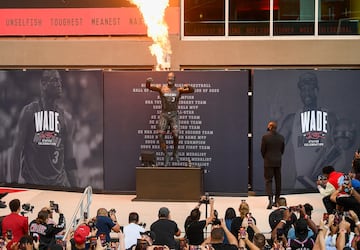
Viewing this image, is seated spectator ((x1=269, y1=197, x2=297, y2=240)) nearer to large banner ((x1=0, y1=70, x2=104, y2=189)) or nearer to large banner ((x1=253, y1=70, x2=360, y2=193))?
→ large banner ((x1=253, y1=70, x2=360, y2=193))

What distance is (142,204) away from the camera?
16484 millimetres

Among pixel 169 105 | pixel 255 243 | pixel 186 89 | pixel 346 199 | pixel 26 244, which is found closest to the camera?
pixel 26 244

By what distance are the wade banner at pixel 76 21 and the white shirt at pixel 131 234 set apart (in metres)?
12.1

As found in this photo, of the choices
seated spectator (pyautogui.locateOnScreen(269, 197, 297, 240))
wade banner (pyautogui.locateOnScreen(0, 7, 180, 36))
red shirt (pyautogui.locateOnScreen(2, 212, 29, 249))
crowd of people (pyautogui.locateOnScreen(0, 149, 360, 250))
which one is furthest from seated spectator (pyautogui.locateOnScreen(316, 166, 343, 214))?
wade banner (pyautogui.locateOnScreen(0, 7, 180, 36))

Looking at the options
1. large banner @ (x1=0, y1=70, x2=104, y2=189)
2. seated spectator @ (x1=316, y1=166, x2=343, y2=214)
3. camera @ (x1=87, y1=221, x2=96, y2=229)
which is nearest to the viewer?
camera @ (x1=87, y1=221, x2=96, y2=229)

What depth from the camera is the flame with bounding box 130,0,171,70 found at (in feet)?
66.3

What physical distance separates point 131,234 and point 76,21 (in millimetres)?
12781

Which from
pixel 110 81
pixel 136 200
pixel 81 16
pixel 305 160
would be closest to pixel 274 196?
pixel 305 160

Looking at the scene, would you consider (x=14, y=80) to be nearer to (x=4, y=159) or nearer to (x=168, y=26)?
(x=4, y=159)

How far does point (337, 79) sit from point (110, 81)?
5.52 meters

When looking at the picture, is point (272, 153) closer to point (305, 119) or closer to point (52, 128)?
point (305, 119)

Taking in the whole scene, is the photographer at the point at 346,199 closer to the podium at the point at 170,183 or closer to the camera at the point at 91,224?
the camera at the point at 91,224

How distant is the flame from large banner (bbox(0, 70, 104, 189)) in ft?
9.91

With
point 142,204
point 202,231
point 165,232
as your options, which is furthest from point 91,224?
point 142,204
